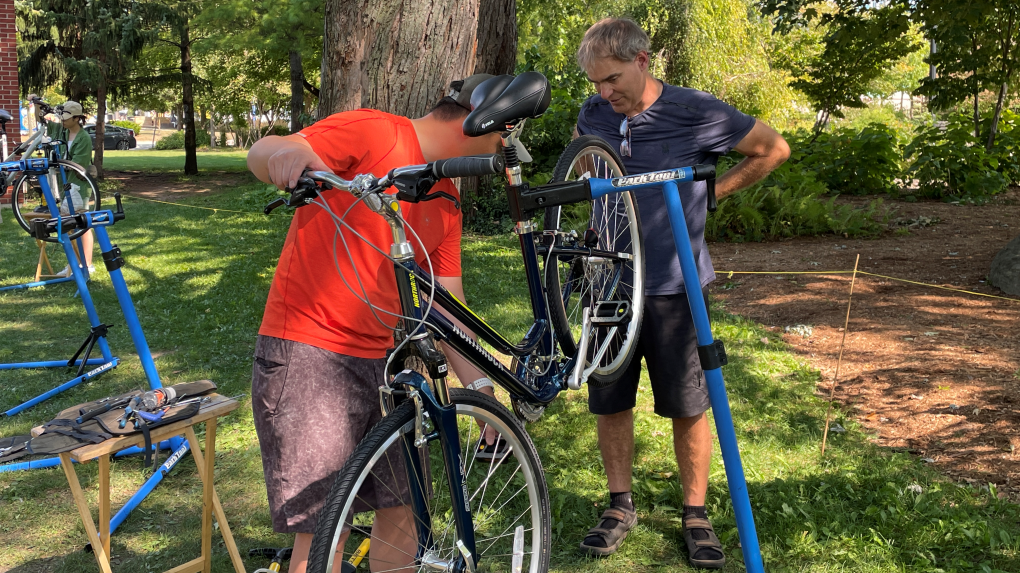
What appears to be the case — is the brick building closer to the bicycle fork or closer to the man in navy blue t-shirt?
the man in navy blue t-shirt

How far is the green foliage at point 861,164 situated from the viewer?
551 inches

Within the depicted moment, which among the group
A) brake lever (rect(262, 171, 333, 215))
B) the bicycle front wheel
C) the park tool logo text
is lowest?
the bicycle front wheel

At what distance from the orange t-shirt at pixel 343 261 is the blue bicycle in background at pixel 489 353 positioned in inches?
4.6

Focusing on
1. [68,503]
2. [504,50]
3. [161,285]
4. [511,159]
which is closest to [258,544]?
[68,503]

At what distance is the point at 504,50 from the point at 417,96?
694 cm

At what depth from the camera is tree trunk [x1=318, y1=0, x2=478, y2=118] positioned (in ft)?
15.2

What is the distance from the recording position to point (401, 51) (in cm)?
465

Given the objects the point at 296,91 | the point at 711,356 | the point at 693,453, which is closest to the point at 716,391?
the point at 711,356

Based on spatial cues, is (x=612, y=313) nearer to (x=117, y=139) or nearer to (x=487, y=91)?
(x=487, y=91)

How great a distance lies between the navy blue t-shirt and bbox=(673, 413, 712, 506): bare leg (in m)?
0.59

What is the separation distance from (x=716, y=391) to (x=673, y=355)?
0.72 metres

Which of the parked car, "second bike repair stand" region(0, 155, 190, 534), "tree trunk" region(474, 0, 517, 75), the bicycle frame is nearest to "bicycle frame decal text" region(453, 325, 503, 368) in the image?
the bicycle frame

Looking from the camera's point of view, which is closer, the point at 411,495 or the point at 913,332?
the point at 411,495

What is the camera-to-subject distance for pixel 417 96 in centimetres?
470
